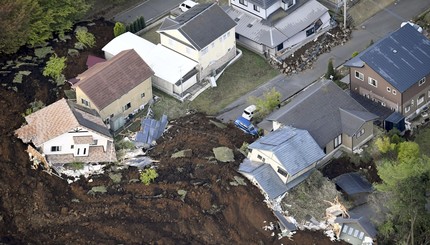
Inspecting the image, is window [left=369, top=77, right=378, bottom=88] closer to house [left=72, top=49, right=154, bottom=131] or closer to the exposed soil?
the exposed soil

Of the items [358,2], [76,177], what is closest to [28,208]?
[76,177]

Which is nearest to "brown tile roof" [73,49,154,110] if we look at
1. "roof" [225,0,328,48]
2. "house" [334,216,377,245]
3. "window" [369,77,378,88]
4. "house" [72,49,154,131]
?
"house" [72,49,154,131]

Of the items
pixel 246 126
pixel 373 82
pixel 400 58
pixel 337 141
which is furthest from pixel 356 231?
pixel 400 58

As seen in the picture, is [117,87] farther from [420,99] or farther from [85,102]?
[420,99]

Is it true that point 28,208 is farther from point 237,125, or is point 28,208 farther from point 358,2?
point 358,2

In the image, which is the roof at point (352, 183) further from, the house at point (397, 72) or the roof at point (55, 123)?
the roof at point (55, 123)

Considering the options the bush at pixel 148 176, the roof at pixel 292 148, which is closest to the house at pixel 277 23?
the roof at pixel 292 148

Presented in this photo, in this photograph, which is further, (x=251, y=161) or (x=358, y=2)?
(x=358, y=2)
